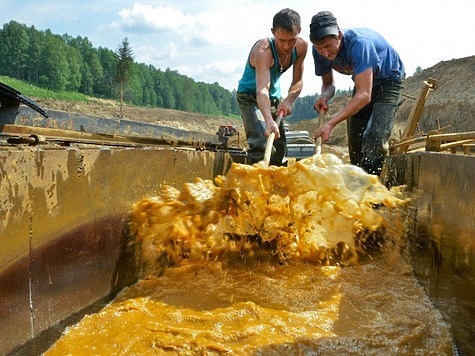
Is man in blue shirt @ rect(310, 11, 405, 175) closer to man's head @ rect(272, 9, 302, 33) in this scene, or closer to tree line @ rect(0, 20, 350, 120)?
man's head @ rect(272, 9, 302, 33)

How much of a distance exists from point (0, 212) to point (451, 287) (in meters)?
2.57

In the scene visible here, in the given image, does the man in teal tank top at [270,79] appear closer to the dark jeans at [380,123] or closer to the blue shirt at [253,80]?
the blue shirt at [253,80]

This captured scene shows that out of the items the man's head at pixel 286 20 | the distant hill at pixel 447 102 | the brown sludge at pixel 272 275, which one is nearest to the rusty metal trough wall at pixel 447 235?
the brown sludge at pixel 272 275

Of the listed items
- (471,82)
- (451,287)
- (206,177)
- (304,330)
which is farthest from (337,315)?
(471,82)

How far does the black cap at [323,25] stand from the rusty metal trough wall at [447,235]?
173cm

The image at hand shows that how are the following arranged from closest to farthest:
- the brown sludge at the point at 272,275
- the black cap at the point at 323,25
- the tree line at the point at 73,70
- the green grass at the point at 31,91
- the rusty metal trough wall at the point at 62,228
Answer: the rusty metal trough wall at the point at 62,228 < the brown sludge at the point at 272,275 < the black cap at the point at 323,25 < the green grass at the point at 31,91 < the tree line at the point at 73,70

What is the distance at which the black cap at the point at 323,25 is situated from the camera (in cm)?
494

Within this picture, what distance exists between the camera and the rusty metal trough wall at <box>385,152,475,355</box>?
2.54m

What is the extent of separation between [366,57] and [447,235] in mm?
2616

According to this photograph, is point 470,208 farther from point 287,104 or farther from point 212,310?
point 287,104

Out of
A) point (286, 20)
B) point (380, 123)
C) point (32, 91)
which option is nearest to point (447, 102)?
point (380, 123)

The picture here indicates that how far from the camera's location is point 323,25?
4.95 meters

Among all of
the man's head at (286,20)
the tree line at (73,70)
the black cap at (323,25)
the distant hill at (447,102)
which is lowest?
the black cap at (323,25)

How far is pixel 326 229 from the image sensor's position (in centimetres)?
425
